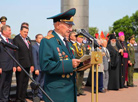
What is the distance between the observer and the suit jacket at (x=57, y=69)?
12.6 feet

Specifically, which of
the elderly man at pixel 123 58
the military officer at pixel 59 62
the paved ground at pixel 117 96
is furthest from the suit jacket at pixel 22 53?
the elderly man at pixel 123 58

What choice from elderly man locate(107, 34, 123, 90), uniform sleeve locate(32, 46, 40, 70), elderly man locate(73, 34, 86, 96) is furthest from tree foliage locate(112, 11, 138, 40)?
uniform sleeve locate(32, 46, 40, 70)

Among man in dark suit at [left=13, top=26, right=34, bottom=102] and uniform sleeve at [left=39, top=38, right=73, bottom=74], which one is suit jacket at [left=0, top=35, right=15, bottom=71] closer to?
man in dark suit at [left=13, top=26, right=34, bottom=102]

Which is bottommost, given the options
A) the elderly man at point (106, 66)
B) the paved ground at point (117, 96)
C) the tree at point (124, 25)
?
the paved ground at point (117, 96)

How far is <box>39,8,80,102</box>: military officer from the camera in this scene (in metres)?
3.86

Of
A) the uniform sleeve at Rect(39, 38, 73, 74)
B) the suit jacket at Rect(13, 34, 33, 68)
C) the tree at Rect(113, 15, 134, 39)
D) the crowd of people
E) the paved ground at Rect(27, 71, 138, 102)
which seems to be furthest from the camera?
the tree at Rect(113, 15, 134, 39)

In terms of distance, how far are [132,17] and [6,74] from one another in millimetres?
84752

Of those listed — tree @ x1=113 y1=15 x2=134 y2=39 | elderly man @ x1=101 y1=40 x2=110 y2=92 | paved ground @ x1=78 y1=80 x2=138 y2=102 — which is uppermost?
tree @ x1=113 y1=15 x2=134 y2=39

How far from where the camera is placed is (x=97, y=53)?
393 centimetres

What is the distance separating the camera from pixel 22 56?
7867 mm

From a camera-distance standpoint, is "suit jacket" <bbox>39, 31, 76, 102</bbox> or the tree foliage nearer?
"suit jacket" <bbox>39, 31, 76, 102</bbox>

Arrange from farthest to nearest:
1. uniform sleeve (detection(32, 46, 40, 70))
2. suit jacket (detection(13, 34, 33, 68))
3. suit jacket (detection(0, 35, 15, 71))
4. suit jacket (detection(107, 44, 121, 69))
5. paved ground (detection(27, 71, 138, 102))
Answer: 1. suit jacket (detection(107, 44, 121, 69))
2. paved ground (detection(27, 71, 138, 102))
3. uniform sleeve (detection(32, 46, 40, 70))
4. suit jacket (detection(13, 34, 33, 68))
5. suit jacket (detection(0, 35, 15, 71))

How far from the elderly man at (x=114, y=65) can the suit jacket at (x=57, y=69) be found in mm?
7285

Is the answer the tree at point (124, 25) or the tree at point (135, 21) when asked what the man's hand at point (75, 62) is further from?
the tree at point (135, 21)
